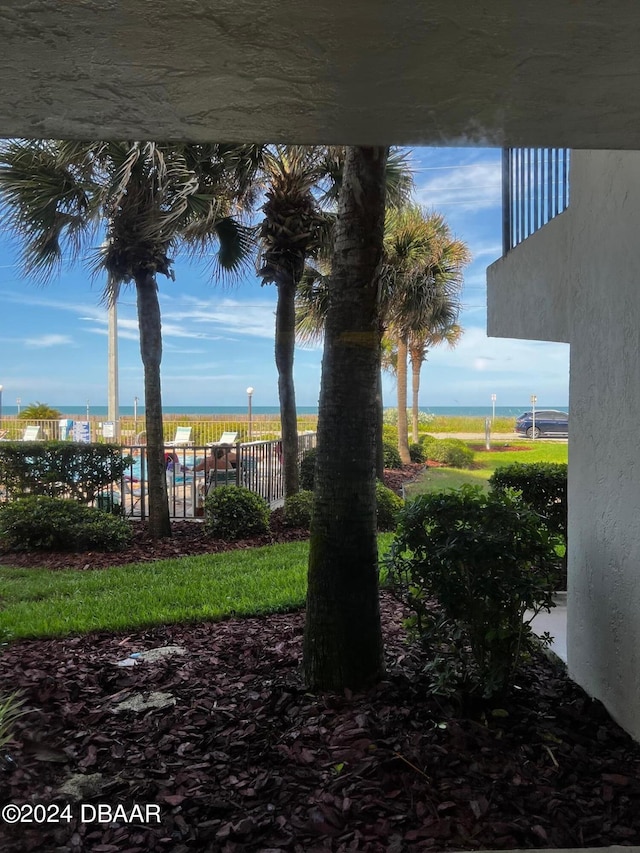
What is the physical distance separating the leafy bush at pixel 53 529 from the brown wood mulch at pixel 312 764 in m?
4.40

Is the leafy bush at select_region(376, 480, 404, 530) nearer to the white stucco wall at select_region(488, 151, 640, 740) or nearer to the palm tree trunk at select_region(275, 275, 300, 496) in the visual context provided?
the palm tree trunk at select_region(275, 275, 300, 496)

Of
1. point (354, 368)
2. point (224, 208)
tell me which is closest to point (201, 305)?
point (224, 208)

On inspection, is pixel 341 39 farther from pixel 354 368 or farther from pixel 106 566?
pixel 106 566

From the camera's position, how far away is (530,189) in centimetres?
504

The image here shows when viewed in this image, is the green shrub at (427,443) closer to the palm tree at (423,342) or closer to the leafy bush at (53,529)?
the palm tree at (423,342)

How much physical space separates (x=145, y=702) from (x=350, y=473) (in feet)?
5.41

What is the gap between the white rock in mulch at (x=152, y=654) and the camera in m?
3.99

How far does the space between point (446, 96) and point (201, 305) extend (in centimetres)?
8636

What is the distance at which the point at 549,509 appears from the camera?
632 centimetres

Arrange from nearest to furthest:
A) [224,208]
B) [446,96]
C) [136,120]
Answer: [446,96]
[136,120]
[224,208]

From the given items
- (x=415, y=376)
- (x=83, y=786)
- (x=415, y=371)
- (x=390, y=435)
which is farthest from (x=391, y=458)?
(x=83, y=786)

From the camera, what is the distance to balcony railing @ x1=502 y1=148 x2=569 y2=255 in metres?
4.45

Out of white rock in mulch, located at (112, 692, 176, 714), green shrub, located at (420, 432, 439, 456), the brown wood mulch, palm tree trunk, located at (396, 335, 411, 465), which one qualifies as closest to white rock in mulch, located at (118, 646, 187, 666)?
the brown wood mulch

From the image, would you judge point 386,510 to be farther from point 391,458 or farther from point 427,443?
point 427,443
